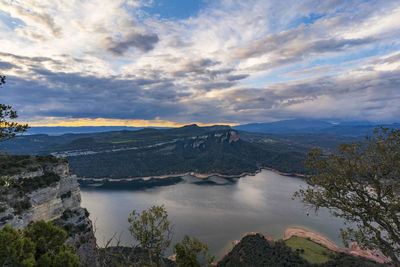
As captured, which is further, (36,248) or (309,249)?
(309,249)

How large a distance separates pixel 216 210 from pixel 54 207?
2230 inches

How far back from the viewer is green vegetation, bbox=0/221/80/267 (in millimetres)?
7367

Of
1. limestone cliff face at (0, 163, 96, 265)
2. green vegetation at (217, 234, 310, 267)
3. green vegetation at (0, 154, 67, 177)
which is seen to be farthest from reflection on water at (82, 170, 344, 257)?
green vegetation at (0, 154, 67, 177)

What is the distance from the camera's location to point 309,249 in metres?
43.4

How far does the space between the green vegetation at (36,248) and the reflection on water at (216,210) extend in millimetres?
40253

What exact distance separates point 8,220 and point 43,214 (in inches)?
277

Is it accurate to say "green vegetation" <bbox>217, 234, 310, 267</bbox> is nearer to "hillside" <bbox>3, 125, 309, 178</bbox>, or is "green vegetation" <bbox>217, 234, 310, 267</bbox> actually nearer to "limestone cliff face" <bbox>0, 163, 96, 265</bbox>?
Answer: "limestone cliff face" <bbox>0, 163, 96, 265</bbox>

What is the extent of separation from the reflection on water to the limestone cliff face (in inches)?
344

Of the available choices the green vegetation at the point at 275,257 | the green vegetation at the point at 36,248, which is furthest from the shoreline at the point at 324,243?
the green vegetation at the point at 36,248

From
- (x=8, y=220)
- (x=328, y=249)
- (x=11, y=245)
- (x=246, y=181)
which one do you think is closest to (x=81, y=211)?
(x=8, y=220)

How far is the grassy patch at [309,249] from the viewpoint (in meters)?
39.6

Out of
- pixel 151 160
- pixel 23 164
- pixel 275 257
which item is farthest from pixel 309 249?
pixel 151 160

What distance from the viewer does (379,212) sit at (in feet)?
36.7

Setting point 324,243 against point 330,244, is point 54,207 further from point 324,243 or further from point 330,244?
point 330,244
